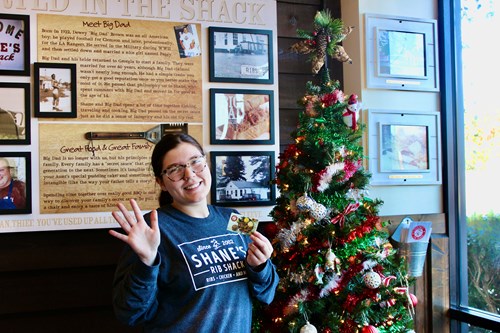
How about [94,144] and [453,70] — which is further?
[453,70]

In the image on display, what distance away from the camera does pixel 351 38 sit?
8.21 feet

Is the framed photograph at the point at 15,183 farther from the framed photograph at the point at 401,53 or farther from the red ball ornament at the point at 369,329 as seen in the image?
the framed photograph at the point at 401,53

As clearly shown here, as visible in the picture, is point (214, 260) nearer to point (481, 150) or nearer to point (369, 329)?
point (369, 329)

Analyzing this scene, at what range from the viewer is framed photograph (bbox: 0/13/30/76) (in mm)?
1993

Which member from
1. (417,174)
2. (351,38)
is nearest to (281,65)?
(351,38)

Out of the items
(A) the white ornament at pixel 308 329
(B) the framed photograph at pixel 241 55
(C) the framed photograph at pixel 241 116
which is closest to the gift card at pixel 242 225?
(A) the white ornament at pixel 308 329

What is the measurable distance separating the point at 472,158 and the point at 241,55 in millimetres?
1330

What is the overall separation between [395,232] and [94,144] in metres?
1.55

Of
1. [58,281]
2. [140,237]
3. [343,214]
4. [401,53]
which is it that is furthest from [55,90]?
[401,53]

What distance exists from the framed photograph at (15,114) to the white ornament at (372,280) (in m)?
1.50

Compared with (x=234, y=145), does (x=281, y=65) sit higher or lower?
higher

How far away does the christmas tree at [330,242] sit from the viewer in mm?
1812

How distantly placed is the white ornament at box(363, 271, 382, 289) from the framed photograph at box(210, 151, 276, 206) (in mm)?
666

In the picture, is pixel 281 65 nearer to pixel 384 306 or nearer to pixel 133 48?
pixel 133 48
